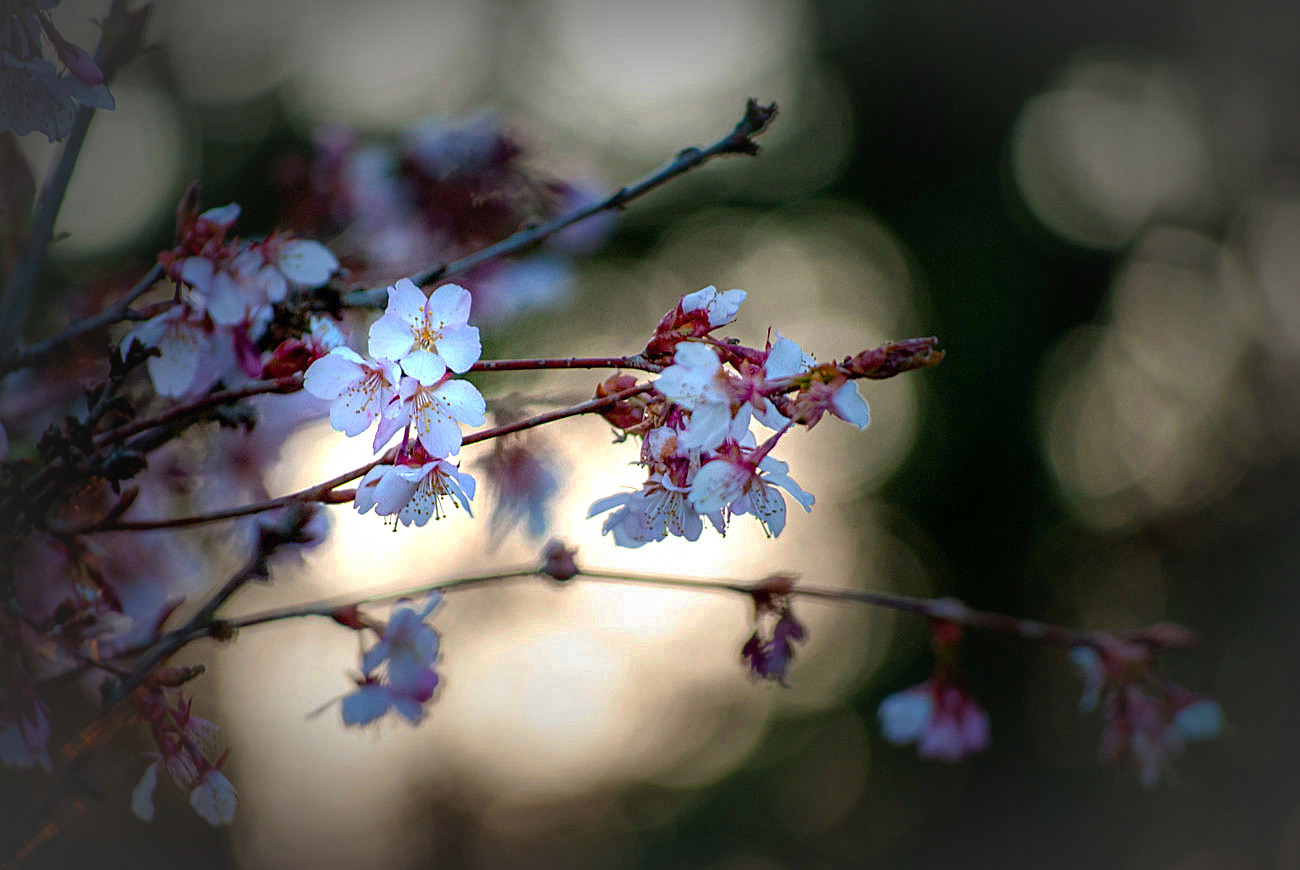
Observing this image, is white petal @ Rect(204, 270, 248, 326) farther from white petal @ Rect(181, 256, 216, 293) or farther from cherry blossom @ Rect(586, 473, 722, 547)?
cherry blossom @ Rect(586, 473, 722, 547)

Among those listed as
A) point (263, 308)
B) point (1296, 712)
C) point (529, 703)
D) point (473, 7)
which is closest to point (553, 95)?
point (473, 7)

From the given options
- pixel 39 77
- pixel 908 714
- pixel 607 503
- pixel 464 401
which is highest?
pixel 39 77

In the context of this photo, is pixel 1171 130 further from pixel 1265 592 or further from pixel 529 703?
pixel 529 703

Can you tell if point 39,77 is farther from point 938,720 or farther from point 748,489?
point 938,720

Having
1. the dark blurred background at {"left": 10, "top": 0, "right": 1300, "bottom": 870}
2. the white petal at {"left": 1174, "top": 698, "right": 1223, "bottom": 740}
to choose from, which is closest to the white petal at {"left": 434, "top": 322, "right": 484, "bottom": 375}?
the white petal at {"left": 1174, "top": 698, "right": 1223, "bottom": 740}

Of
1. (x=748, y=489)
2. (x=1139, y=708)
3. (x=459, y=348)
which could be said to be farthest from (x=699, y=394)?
(x=1139, y=708)
